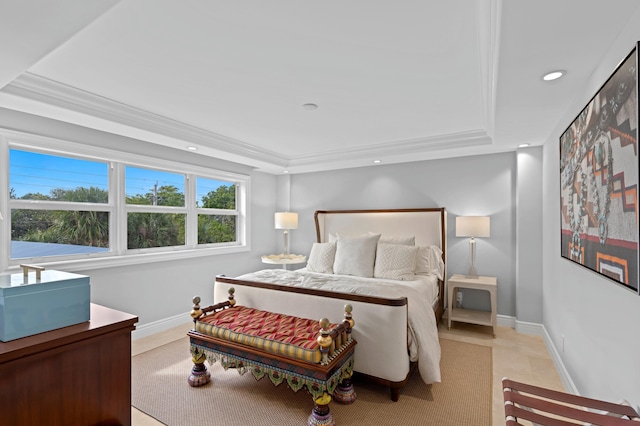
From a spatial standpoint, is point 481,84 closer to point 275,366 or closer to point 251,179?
point 275,366

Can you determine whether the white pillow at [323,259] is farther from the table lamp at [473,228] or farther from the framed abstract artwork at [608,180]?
the framed abstract artwork at [608,180]

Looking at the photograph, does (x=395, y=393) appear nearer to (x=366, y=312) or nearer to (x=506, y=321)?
(x=366, y=312)

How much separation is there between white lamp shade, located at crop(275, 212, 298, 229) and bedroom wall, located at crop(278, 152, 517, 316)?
2.10ft

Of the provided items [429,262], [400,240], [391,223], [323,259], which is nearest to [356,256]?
[323,259]

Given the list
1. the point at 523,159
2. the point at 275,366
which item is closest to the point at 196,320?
the point at 275,366

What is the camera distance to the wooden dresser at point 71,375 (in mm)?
984

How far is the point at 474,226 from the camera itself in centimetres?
399

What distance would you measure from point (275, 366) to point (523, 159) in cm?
362

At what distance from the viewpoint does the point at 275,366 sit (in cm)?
228

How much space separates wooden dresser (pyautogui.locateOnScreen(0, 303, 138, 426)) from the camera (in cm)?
98

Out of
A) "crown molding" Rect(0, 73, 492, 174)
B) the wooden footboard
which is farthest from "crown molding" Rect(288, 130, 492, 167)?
the wooden footboard

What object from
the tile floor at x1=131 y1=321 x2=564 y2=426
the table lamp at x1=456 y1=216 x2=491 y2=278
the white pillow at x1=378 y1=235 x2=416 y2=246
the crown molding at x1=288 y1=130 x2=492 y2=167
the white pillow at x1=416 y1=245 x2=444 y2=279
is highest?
the crown molding at x1=288 y1=130 x2=492 y2=167

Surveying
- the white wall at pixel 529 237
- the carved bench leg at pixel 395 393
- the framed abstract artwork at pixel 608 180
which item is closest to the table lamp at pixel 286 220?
the white wall at pixel 529 237

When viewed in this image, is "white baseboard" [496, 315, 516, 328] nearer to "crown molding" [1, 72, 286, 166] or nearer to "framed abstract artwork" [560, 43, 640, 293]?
"framed abstract artwork" [560, 43, 640, 293]
